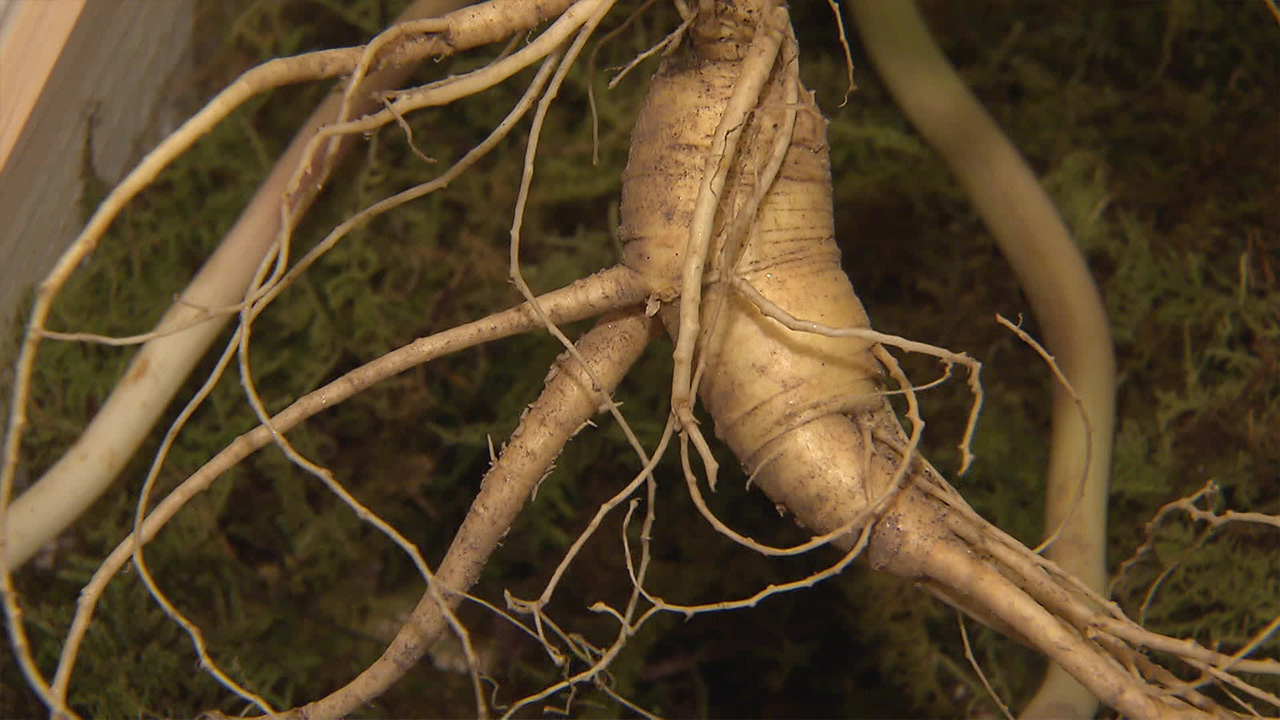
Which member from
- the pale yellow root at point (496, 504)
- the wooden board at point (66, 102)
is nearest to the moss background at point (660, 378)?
the wooden board at point (66, 102)

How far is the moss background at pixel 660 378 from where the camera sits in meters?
1.08

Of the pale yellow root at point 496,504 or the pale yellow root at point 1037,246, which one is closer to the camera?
the pale yellow root at point 496,504

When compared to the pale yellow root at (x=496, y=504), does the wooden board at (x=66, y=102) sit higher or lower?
higher

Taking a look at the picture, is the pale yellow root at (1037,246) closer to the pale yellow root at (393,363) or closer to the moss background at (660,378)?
the moss background at (660,378)

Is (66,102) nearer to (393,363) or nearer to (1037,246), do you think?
(393,363)

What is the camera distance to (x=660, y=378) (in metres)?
1.20

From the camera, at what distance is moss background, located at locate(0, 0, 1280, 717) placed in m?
1.08

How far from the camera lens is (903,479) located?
0.77m

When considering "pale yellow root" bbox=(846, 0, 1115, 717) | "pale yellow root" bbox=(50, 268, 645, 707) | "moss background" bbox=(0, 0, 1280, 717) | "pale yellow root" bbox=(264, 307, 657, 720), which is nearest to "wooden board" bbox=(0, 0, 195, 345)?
"moss background" bbox=(0, 0, 1280, 717)

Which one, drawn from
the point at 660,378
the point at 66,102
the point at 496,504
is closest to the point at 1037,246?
the point at 660,378

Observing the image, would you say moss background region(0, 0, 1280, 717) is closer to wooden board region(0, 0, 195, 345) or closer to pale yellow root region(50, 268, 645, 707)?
wooden board region(0, 0, 195, 345)

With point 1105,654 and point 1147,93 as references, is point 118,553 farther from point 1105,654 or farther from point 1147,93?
point 1147,93

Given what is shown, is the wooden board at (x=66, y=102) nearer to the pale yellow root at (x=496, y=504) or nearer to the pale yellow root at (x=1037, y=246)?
the pale yellow root at (x=496, y=504)

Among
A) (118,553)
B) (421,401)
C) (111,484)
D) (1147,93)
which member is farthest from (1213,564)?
(111,484)
